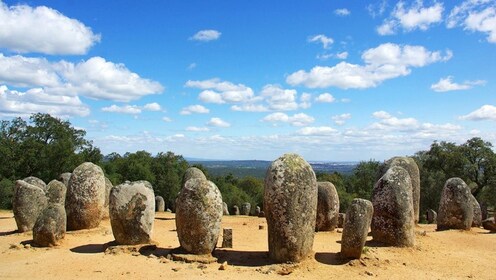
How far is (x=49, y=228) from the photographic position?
13.6m

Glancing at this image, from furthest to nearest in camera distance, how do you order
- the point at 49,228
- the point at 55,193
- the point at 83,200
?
1. the point at 55,193
2. the point at 83,200
3. the point at 49,228

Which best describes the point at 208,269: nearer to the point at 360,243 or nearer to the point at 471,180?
the point at 360,243

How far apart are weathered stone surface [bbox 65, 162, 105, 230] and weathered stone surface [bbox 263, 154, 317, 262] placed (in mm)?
8307

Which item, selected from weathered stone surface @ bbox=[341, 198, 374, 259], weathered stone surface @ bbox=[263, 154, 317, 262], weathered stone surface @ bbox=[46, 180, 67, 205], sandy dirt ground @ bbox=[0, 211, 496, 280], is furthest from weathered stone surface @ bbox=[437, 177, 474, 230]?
weathered stone surface @ bbox=[46, 180, 67, 205]

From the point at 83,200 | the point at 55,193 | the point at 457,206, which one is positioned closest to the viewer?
the point at 83,200

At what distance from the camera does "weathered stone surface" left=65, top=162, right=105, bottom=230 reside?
16.2 m

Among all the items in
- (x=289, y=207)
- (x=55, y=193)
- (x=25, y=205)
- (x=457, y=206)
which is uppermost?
(x=289, y=207)

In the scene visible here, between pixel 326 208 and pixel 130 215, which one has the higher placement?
pixel 130 215

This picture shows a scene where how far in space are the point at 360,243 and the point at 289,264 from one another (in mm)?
2234

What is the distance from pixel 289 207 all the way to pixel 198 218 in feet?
8.69

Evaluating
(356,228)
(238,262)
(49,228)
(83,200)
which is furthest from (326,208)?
(49,228)

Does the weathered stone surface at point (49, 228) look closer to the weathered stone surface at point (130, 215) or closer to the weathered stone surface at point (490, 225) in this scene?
the weathered stone surface at point (130, 215)

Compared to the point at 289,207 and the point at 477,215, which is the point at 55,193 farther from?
the point at 477,215

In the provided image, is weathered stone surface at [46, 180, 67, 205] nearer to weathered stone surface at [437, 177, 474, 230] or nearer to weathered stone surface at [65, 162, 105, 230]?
weathered stone surface at [65, 162, 105, 230]
